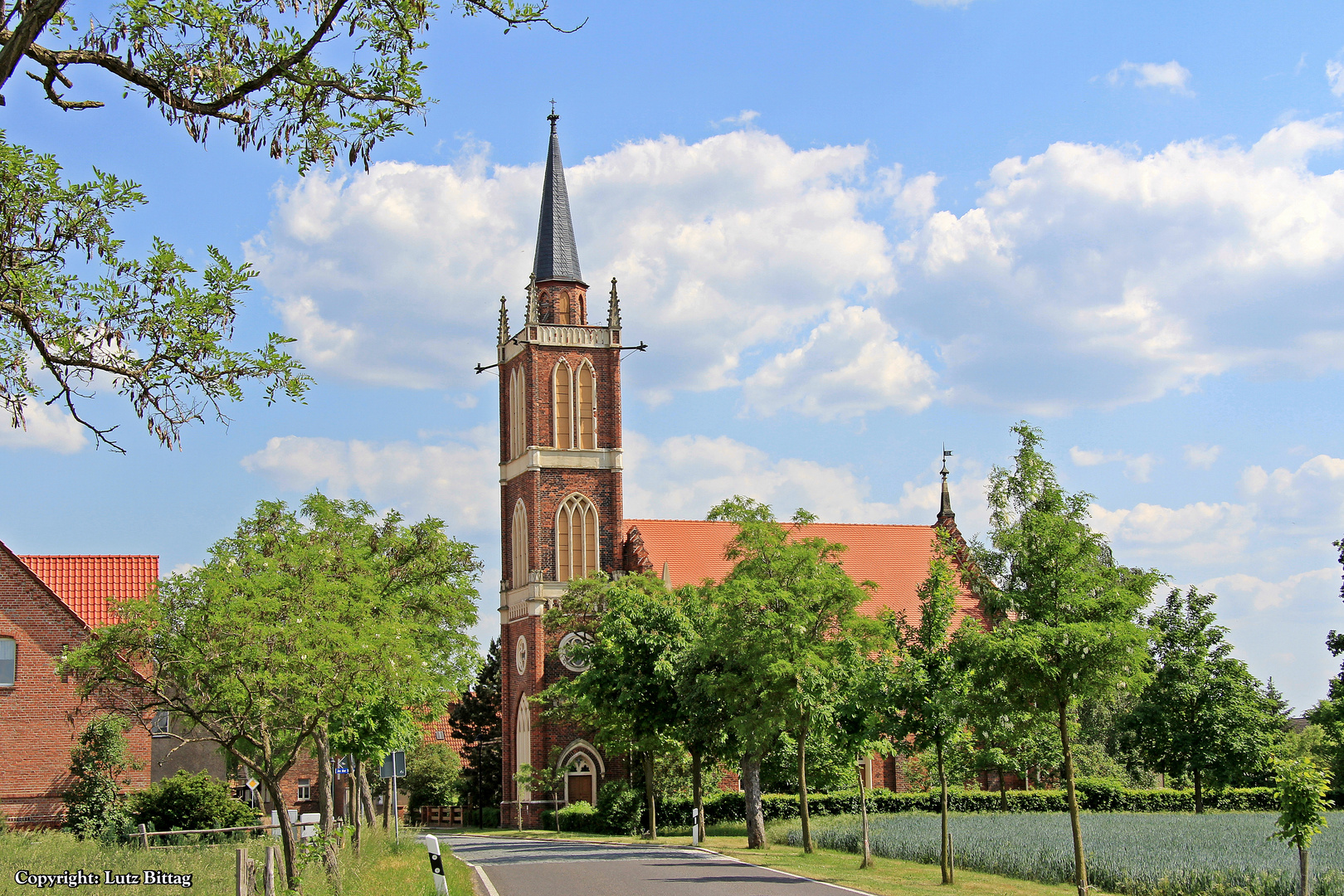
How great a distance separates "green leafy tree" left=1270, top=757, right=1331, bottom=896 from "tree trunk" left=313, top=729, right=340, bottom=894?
1323 cm

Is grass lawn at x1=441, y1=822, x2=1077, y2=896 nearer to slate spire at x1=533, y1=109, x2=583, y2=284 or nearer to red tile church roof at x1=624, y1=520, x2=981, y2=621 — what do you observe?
red tile church roof at x1=624, y1=520, x2=981, y2=621


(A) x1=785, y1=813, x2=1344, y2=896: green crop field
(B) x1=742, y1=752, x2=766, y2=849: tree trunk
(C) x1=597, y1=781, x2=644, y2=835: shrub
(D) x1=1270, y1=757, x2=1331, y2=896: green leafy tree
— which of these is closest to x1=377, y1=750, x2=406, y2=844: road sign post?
(B) x1=742, y1=752, x2=766, y2=849: tree trunk

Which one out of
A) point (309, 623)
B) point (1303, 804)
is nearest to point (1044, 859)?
point (1303, 804)

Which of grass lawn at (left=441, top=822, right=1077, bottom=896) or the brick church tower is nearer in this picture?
grass lawn at (left=441, top=822, right=1077, bottom=896)

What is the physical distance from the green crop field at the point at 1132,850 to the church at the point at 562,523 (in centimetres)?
1551

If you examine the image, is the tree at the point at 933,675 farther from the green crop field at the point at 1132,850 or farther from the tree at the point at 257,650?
the tree at the point at 257,650

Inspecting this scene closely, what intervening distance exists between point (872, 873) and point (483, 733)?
4387 cm

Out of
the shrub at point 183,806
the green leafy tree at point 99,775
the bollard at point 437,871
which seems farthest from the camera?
the shrub at point 183,806

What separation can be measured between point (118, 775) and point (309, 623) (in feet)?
69.0

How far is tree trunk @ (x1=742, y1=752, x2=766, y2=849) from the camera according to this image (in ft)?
105

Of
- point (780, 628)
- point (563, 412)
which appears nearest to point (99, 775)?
point (780, 628)

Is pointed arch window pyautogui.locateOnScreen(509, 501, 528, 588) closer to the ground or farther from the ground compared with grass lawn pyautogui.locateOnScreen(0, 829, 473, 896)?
farther from the ground

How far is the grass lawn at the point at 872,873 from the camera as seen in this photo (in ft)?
69.9

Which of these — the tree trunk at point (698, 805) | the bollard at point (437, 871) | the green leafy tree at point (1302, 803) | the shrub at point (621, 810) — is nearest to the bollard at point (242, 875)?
the bollard at point (437, 871)
